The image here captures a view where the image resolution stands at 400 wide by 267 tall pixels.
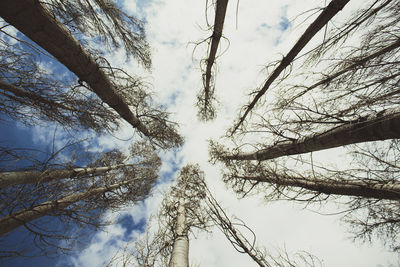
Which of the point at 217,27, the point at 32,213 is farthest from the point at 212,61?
the point at 32,213

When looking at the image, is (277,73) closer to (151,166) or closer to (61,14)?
(61,14)

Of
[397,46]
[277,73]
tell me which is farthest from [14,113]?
[397,46]

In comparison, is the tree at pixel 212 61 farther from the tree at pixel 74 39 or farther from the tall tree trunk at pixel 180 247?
the tall tree trunk at pixel 180 247

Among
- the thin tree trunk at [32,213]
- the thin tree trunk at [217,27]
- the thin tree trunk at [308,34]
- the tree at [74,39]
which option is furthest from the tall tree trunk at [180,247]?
the thin tree trunk at [308,34]

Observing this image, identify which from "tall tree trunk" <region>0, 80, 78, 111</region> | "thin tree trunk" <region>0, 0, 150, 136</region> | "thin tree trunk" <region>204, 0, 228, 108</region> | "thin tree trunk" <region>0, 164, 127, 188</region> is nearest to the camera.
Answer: "thin tree trunk" <region>0, 0, 150, 136</region>

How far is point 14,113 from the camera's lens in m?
3.04

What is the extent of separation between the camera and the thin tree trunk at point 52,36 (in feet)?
5.57

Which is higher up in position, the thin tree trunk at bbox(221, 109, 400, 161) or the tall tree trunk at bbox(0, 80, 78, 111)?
the tall tree trunk at bbox(0, 80, 78, 111)

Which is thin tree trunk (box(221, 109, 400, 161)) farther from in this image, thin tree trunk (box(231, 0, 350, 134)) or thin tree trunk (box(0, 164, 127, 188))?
thin tree trunk (box(0, 164, 127, 188))

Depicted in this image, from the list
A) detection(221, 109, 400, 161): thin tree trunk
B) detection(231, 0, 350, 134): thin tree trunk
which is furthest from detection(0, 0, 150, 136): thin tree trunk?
detection(221, 109, 400, 161): thin tree trunk

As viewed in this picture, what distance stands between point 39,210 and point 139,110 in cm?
333

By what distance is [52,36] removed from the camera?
6.60 ft

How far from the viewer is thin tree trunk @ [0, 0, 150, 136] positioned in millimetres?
1698

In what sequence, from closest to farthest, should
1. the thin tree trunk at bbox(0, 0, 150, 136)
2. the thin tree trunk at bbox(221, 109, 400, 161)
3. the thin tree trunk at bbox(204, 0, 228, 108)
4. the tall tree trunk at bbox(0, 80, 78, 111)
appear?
1. the thin tree trunk at bbox(221, 109, 400, 161)
2. the thin tree trunk at bbox(0, 0, 150, 136)
3. the thin tree trunk at bbox(204, 0, 228, 108)
4. the tall tree trunk at bbox(0, 80, 78, 111)
